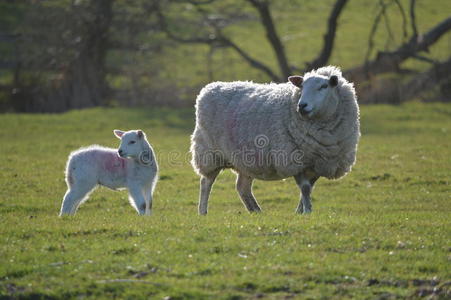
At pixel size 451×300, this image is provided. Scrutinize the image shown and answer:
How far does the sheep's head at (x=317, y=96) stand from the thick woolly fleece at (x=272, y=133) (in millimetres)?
111

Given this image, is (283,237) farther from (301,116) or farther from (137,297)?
(301,116)

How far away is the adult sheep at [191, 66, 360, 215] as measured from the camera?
11.6 meters

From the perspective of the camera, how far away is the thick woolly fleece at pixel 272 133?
1167 centimetres

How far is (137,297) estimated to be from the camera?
7578 mm

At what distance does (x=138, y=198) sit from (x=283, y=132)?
255cm

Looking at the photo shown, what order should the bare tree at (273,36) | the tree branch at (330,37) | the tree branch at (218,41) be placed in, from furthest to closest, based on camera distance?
the tree branch at (218,41) → the bare tree at (273,36) → the tree branch at (330,37)

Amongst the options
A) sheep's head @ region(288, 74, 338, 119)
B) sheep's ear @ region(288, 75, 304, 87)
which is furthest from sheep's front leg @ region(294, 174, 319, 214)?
sheep's ear @ region(288, 75, 304, 87)

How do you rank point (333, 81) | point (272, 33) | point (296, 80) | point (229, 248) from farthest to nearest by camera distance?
point (272, 33), point (296, 80), point (333, 81), point (229, 248)

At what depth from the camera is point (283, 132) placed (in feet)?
38.9

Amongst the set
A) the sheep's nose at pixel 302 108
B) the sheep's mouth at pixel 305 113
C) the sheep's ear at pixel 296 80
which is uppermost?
Result: the sheep's ear at pixel 296 80

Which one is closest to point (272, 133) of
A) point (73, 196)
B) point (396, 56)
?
point (73, 196)

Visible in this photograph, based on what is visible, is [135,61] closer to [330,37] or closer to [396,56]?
[330,37]

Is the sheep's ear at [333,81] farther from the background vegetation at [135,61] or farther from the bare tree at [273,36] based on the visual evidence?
the bare tree at [273,36]

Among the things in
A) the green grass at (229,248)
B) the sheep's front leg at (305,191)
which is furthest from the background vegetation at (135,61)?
the sheep's front leg at (305,191)
